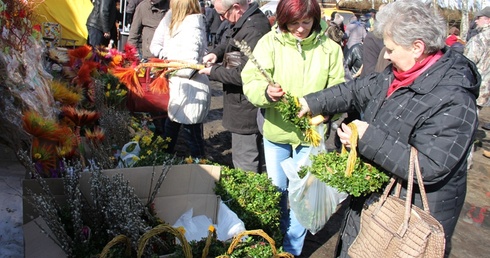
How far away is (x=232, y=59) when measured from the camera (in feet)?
10.5

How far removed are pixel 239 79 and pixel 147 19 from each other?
3337 millimetres

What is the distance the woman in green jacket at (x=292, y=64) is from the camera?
2625mm

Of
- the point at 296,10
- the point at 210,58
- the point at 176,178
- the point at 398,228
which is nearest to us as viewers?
the point at 398,228

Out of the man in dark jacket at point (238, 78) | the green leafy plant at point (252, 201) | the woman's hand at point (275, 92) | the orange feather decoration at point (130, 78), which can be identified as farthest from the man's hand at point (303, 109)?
the orange feather decoration at point (130, 78)

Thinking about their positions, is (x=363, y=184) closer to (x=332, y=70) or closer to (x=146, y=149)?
(x=332, y=70)

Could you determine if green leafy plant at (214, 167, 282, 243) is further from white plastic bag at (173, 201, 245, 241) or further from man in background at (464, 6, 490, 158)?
man in background at (464, 6, 490, 158)

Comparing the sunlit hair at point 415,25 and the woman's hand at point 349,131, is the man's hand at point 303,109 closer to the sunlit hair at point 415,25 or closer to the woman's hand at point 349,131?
the woman's hand at point 349,131

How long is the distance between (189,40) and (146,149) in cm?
113

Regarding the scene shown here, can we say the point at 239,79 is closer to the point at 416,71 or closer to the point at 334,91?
the point at 334,91

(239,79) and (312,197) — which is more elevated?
(239,79)

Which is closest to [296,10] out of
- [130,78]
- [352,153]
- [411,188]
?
[352,153]

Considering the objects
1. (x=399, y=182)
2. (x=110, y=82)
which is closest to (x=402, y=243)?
(x=399, y=182)

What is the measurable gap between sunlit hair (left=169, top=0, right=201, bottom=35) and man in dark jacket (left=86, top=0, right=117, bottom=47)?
3.44 metres

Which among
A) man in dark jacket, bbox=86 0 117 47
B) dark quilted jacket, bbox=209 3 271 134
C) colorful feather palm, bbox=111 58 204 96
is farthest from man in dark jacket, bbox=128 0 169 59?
dark quilted jacket, bbox=209 3 271 134
